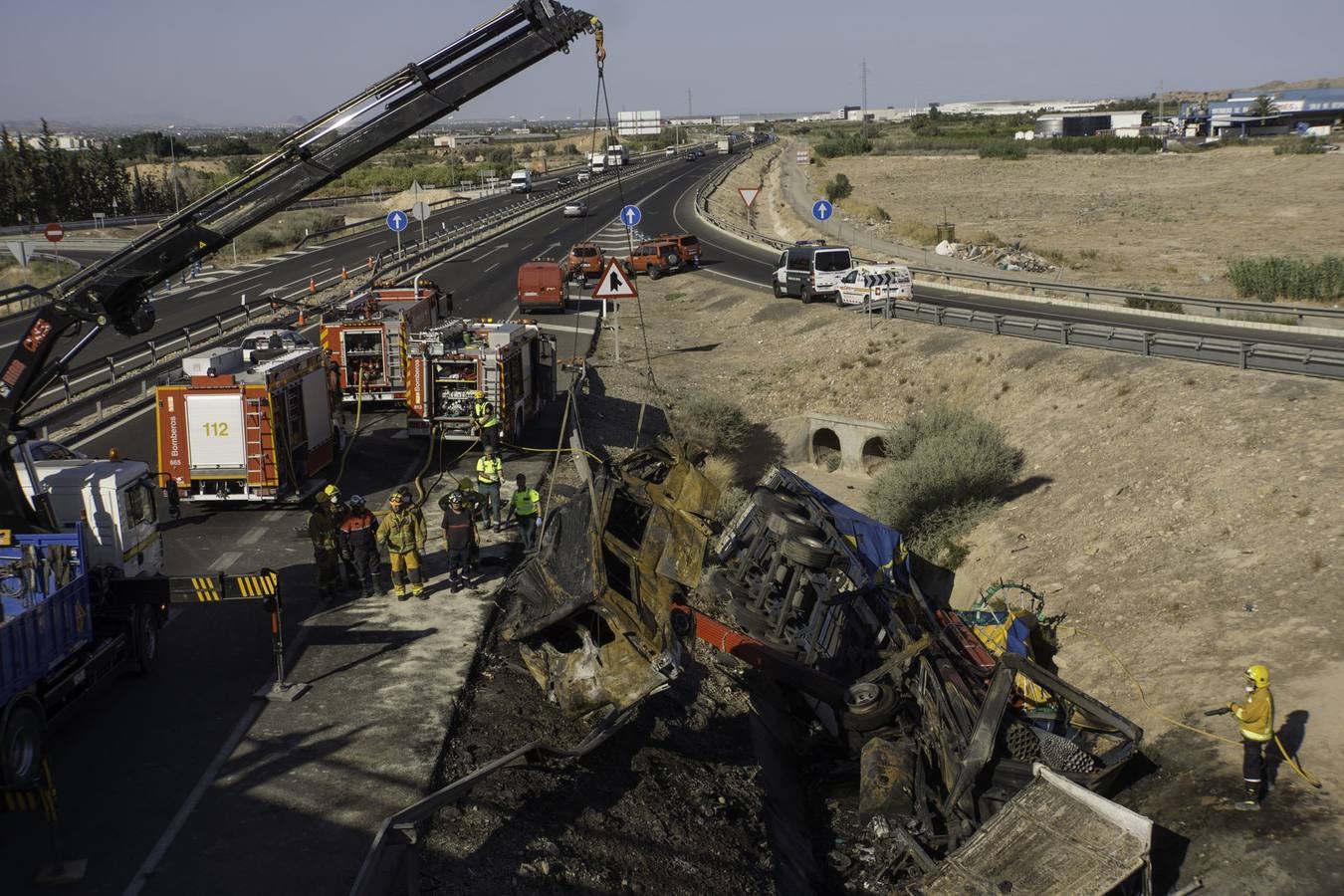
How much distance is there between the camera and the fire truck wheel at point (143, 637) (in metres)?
12.2

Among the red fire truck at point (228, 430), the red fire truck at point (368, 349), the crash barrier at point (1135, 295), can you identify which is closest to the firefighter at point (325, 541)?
the red fire truck at point (228, 430)

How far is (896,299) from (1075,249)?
2393cm

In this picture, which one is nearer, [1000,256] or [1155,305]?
[1155,305]

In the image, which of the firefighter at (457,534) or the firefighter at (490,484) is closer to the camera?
the firefighter at (457,534)

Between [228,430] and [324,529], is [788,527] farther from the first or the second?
[228,430]

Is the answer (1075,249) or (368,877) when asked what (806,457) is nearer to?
(368,877)

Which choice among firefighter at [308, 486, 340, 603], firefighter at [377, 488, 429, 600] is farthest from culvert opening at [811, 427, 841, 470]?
firefighter at [308, 486, 340, 603]

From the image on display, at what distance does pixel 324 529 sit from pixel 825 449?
16439 millimetres

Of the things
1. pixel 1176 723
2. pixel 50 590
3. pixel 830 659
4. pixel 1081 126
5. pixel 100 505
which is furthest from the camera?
pixel 1081 126

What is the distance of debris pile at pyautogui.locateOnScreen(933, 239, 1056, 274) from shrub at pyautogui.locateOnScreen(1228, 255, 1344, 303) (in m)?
9.53

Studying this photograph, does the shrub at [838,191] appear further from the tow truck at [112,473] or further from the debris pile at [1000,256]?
the tow truck at [112,473]

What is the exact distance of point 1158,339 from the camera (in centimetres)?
2486

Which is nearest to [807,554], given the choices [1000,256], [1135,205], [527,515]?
[527,515]

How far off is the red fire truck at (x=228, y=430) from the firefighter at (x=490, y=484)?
315 cm
